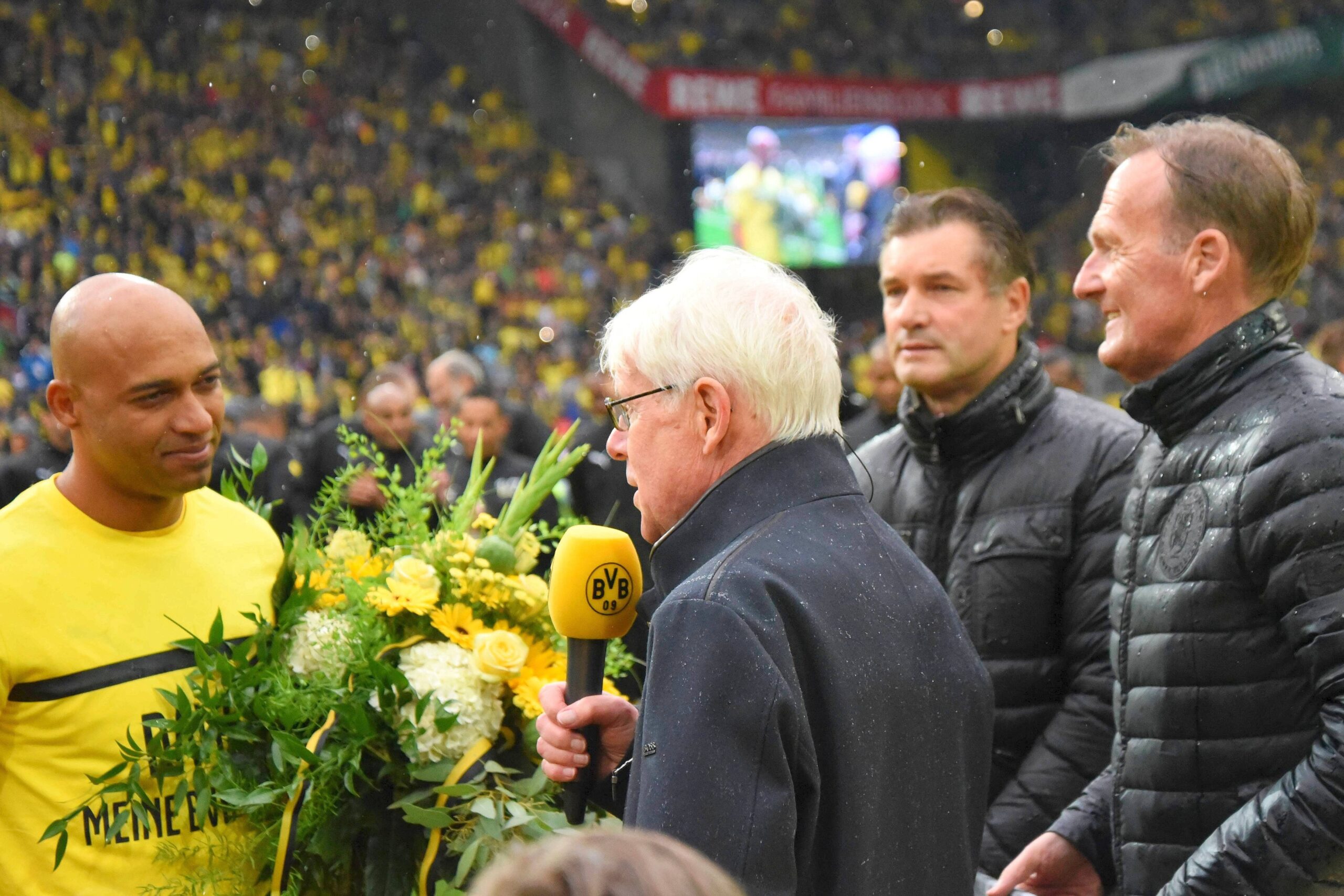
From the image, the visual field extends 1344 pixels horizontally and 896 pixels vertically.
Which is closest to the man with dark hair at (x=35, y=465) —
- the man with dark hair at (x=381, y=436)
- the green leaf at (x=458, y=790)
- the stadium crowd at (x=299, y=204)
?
the man with dark hair at (x=381, y=436)

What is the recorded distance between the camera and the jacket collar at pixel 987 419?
288 cm

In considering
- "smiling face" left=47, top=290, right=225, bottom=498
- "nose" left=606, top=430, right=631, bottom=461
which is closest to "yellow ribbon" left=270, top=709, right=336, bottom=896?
"smiling face" left=47, top=290, right=225, bottom=498

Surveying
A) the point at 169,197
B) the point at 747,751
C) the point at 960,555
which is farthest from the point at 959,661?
the point at 169,197

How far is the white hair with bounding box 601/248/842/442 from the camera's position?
5.39 ft

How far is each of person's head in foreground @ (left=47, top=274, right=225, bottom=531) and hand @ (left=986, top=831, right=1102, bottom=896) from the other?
145 centimetres

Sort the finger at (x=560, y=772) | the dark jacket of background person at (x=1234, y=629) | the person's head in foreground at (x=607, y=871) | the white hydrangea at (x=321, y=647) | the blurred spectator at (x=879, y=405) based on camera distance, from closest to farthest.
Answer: the person's head in foreground at (x=607, y=871) → the finger at (x=560, y=772) → the dark jacket of background person at (x=1234, y=629) → the white hydrangea at (x=321, y=647) → the blurred spectator at (x=879, y=405)

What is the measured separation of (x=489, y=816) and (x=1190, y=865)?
0.96 m

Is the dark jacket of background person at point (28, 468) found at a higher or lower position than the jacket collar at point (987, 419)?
higher

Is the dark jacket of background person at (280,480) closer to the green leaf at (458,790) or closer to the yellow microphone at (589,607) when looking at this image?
the green leaf at (458,790)

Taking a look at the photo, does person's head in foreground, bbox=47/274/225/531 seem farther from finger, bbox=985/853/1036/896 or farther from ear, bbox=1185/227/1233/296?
ear, bbox=1185/227/1233/296

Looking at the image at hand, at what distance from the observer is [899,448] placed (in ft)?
10.3

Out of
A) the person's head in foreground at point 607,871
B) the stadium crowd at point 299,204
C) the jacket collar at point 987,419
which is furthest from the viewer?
the stadium crowd at point 299,204

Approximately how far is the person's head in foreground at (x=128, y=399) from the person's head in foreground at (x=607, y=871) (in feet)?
4.72

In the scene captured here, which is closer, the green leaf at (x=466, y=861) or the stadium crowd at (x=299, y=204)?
the green leaf at (x=466, y=861)
